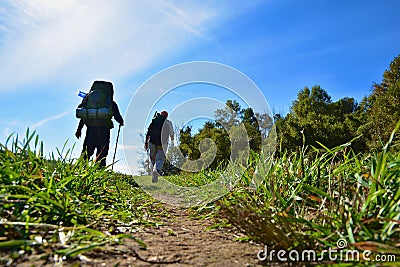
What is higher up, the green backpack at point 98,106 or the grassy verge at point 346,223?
the green backpack at point 98,106

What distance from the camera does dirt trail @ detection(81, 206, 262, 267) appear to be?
1.26m

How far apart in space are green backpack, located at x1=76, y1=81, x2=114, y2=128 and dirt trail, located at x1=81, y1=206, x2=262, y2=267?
5.06 meters

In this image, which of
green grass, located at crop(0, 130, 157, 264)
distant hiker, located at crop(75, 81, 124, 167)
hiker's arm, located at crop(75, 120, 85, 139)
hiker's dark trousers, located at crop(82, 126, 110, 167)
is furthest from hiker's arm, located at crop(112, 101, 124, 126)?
green grass, located at crop(0, 130, 157, 264)

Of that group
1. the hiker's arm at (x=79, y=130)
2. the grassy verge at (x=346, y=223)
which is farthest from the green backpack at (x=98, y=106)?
the grassy verge at (x=346, y=223)

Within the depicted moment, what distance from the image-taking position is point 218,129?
8406 millimetres

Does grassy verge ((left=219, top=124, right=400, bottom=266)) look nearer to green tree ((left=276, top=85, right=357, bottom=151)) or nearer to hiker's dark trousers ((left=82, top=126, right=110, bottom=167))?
hiker's dark trousers ((left=82, top=126, right=110, bottom=167))

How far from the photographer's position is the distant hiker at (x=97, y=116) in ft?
22.3

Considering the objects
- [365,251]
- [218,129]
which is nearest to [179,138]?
[218,129]

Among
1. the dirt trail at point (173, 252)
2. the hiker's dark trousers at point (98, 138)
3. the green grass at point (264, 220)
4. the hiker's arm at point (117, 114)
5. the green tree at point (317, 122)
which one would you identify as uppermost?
the green tree at point (317, 122)

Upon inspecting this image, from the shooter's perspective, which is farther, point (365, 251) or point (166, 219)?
point (166, 219)

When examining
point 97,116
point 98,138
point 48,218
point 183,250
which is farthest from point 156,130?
point 183,250

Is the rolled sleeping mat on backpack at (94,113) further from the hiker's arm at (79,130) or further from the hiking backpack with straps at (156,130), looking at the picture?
the hiking backpack with straps at (156,130)

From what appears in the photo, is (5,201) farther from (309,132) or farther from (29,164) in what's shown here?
(309,132)

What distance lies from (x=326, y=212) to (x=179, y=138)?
6.14 metres
